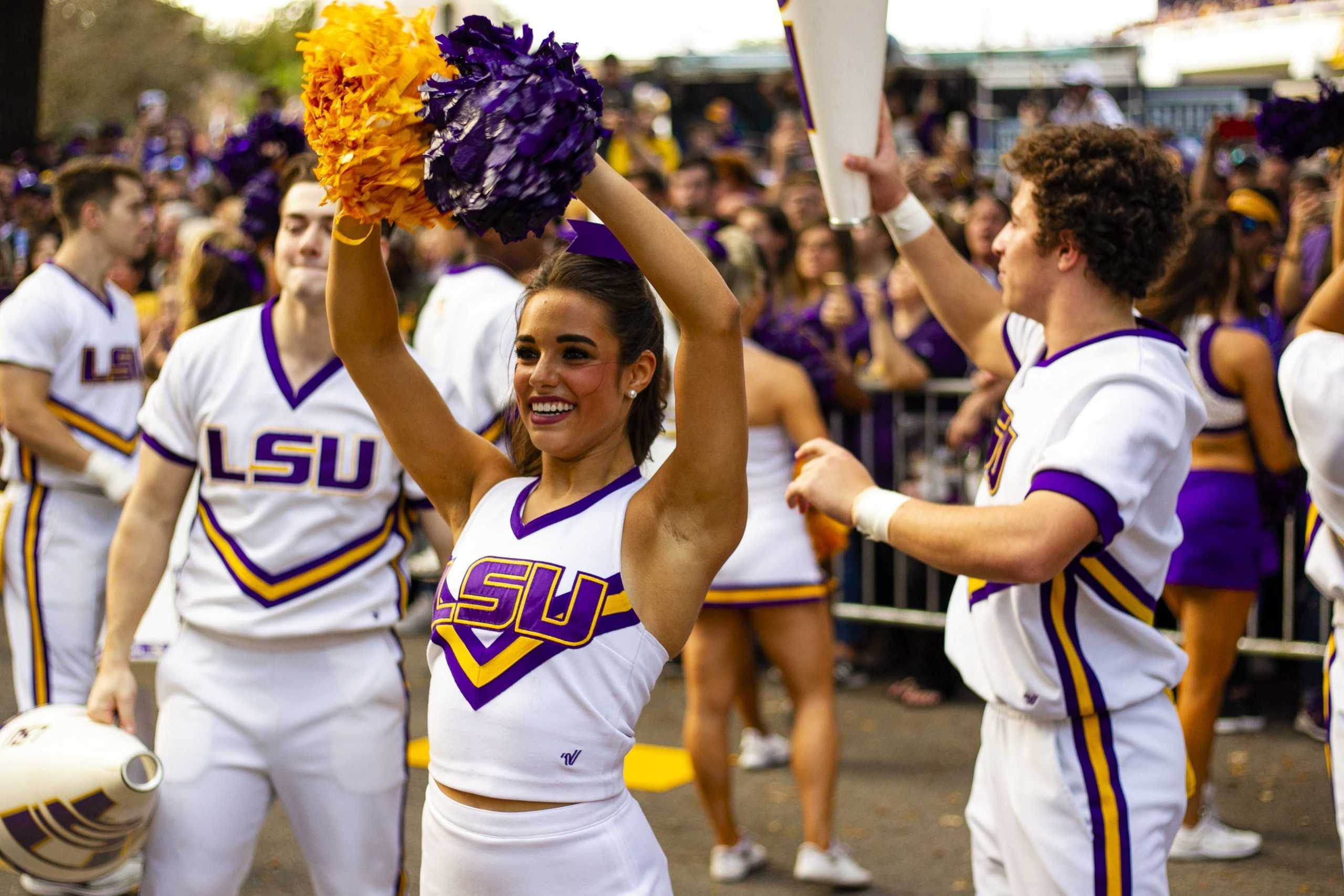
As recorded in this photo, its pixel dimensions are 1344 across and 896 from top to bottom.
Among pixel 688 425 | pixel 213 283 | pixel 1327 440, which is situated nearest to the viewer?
pixel 688 425

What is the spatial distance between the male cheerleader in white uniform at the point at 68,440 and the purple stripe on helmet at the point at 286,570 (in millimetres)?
1515

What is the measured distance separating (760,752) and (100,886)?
264 centimetres

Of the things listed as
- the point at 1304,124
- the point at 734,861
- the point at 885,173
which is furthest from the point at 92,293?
the point at 1304,124

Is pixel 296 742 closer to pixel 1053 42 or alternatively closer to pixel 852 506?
pixel 852 506

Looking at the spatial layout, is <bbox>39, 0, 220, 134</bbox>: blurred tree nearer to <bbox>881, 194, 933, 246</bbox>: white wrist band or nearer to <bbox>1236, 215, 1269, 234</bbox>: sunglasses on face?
<bbox>1236, 215, 1269, 234</bbox>: sunglasses on face

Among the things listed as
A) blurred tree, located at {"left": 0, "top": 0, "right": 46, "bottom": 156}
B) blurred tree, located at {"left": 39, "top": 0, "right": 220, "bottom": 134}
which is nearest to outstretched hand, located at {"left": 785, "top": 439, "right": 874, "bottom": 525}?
blurred tree, located at {"left": 0, "top": 0, "right": 46, "bottom": 156}

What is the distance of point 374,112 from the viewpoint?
202 cm

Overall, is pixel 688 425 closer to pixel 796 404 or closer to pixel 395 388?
pixel 395 388

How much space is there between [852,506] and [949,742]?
153 inches

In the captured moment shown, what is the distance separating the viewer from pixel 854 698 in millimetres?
7004

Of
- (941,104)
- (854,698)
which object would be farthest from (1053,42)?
(854,698)

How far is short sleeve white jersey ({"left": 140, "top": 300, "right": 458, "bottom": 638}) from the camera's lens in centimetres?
329

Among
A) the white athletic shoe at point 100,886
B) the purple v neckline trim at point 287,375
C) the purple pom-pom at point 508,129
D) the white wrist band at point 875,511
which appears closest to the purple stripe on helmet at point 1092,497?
the white wrist band at point 875,511

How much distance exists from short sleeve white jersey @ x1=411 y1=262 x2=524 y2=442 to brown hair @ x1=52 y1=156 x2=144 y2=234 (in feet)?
4.13
